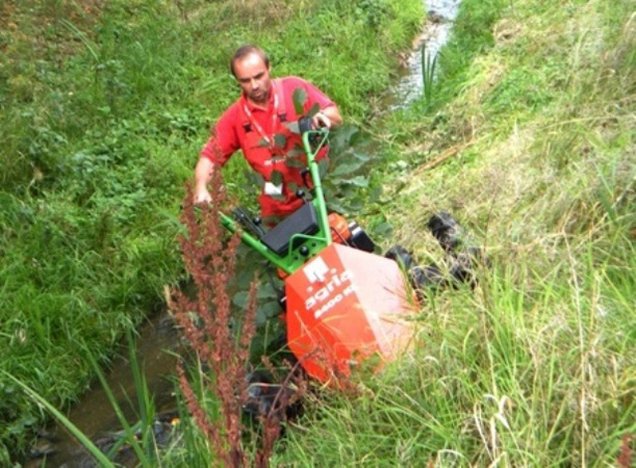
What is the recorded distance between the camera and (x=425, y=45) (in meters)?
10.2

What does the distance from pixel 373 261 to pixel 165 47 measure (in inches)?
230

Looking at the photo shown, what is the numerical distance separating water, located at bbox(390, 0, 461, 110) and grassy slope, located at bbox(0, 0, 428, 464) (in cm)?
22

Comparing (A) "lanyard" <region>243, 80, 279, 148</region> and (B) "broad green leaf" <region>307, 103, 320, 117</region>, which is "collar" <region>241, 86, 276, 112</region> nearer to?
(A) "lanyard" <region>243, 80, 279, 148</region>

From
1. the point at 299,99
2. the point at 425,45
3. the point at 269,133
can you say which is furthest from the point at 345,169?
the point at 425,45

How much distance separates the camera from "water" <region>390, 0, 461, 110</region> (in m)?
8.95

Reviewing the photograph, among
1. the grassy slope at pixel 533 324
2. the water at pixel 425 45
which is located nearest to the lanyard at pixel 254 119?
the grassy slope at pixel 533 324

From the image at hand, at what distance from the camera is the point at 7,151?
6.21 metres

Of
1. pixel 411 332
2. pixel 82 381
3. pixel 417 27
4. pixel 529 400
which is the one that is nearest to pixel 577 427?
pixel 529 400

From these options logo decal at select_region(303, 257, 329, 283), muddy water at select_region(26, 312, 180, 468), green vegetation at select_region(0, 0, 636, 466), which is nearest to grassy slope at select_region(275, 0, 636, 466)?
green vegetation at select_region(0, 0, 636, 466)

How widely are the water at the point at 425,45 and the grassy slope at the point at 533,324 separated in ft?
10.3

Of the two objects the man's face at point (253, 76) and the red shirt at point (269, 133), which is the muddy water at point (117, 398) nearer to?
the red shirt at point (269, 133)

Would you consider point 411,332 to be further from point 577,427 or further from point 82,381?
point 82,381

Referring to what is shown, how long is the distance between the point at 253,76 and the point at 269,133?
30 centimetres

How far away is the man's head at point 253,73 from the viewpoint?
178 inches
